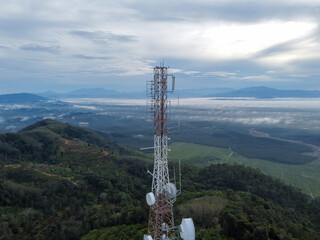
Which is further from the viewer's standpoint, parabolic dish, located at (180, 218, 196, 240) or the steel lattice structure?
the steel lattice structure

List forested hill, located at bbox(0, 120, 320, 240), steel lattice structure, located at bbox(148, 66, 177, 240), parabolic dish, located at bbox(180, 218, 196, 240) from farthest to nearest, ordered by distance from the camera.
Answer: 1. forested hill, located at bbox(0, 120, 320, 240)
2. steel lattice structure, located at bbox(148, 66, 177, 240)
3. parabolic dish, located at bbox(180, 218, 196, 240)

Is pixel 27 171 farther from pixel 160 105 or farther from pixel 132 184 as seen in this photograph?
pixel 160 105

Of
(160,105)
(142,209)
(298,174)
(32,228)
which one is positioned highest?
(160,105)

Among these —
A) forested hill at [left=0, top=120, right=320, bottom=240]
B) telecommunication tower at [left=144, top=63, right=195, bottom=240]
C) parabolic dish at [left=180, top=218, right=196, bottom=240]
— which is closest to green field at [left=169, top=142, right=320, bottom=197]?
forested hill at [left=0, top=120, right=320, bottom=240]

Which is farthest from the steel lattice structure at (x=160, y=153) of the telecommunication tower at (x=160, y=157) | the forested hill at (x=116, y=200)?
the forested hill at (x=116, y=200)

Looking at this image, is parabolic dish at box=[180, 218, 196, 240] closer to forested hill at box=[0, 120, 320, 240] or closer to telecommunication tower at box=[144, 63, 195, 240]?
telecommunication tower at box=[144, 63, 195, 240]

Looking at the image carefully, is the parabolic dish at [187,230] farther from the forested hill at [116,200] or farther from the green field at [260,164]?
the green field at [260,164]

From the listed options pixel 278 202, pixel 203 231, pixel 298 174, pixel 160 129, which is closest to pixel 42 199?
pixel 203 231
